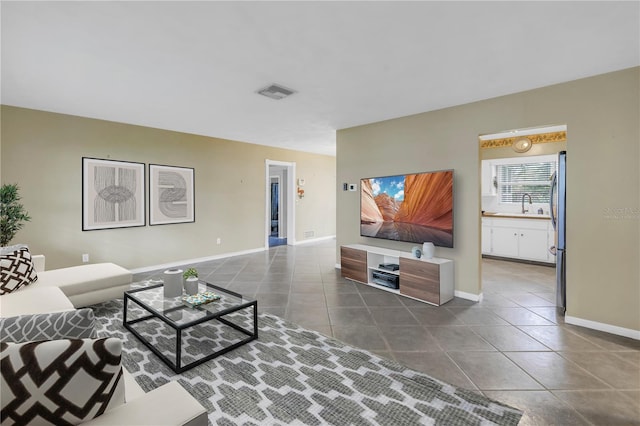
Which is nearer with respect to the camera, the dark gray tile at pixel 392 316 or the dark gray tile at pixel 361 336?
the dark gray tile at pixel 361 336

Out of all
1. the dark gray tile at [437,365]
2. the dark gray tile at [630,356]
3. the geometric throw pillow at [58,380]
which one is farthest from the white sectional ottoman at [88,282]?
the dark gray tile at [630,356]

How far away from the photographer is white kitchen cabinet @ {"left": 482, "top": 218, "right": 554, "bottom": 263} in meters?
5.36

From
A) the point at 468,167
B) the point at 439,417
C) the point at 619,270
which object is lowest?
the point at 439,417

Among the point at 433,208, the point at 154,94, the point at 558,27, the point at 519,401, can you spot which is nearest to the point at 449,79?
the point at 558,27

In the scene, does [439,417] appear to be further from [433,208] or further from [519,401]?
[433,208]

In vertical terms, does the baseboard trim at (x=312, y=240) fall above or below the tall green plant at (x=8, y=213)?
below

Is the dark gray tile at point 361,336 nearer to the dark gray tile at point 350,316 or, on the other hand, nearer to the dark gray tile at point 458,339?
the dark gray tile at point 350,316

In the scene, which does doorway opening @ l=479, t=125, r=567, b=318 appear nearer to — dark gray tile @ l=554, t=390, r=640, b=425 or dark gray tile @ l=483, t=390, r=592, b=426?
dark gray tile @ l=554, t=390, r=640, b=425

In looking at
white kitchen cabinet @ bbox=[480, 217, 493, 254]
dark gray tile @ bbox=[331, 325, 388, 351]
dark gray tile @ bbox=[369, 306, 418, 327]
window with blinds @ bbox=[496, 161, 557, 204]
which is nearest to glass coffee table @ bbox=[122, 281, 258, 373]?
dark gray tile @ bbox=[331, 325, 388, 351]

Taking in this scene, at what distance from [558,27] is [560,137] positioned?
426 cm

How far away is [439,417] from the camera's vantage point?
174 centimetres

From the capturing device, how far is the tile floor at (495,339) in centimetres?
192

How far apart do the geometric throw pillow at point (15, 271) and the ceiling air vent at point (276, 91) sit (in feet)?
9.72

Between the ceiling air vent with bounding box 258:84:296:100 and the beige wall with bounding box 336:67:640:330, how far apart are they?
2167 millimetres
